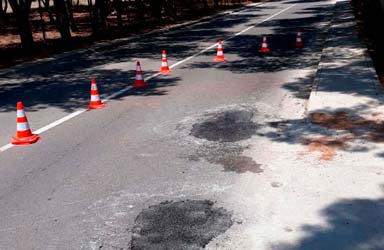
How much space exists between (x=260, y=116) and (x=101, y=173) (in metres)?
3.31

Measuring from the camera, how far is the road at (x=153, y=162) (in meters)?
4.01

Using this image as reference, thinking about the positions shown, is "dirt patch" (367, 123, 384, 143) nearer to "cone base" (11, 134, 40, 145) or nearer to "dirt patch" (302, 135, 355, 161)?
"dirt patch" (302, 135, 355, 161)

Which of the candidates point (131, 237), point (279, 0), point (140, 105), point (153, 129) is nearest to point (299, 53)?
point (140, 105)

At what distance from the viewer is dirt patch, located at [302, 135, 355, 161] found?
5.52m

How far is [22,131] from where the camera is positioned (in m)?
6.76

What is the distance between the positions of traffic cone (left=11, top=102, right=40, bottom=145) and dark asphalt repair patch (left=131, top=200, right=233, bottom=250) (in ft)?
10.6

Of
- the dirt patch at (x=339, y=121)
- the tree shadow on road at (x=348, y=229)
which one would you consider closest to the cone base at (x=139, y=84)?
the dirt patch at (x=339, y=121)

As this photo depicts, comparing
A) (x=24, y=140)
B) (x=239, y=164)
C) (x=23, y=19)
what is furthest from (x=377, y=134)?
(x=23, y=19)

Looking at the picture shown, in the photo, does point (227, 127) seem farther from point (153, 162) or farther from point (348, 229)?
point (348, 229)

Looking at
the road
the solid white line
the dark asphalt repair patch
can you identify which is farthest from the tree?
the dark asphalt repair patch

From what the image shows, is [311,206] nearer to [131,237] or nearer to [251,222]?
[251,222]

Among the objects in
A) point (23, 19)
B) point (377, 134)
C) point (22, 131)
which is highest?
point (23, 19)

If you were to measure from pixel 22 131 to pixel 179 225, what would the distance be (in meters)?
3.84

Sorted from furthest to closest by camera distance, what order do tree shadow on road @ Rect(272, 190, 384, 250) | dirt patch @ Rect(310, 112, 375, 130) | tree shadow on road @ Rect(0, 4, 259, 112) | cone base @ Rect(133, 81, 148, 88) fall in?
cone base @ Rect(133, 81, 148, 88)
tree shadow on road @ Rect(0, 4, 259, 112)
dirt patch @ Rect(310, 112, 375, 130)
tree shadow on road @ Rect(272, 190, 384, 250)
